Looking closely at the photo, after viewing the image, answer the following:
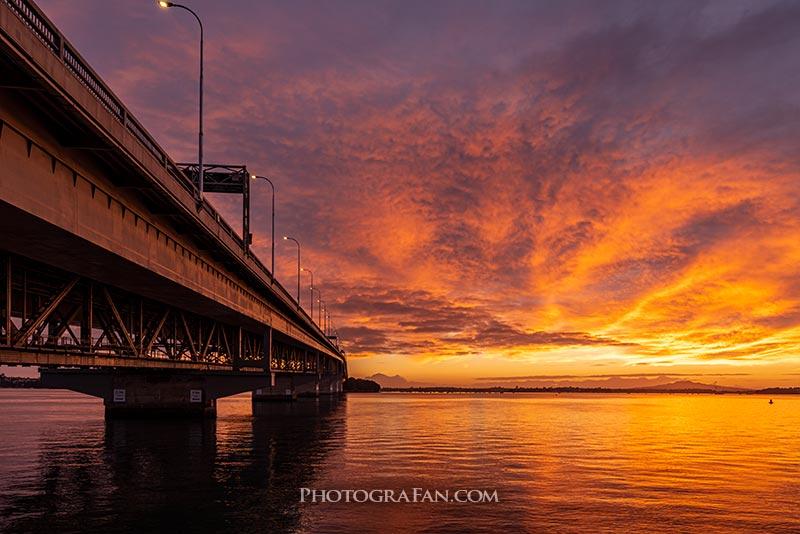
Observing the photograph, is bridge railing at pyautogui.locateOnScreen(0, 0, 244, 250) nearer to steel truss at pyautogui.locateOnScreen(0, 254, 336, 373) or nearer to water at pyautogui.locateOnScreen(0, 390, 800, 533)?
steel truss at pyautogui.locateOnScreen(0, 254, 336, 373)

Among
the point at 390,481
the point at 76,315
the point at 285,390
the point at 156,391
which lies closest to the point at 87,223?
the point at 390,481

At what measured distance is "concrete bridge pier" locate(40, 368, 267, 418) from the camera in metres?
76.0

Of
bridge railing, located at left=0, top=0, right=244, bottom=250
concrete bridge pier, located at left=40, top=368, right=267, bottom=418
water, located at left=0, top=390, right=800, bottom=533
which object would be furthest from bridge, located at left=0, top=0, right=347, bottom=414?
concrete bridge pier, located at left=40, top=368, right=267, bottom=418

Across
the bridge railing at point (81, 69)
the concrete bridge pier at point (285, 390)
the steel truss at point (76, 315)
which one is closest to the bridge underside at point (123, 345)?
the steel truss at point (76, 315)

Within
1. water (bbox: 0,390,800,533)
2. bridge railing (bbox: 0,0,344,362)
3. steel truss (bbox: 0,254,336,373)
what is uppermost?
bridge railing (bbox: 0,0,344,362)

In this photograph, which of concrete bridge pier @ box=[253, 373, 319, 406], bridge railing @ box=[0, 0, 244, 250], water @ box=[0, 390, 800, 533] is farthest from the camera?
concrete bridge pier @ box=[253, 373, 319, 406]

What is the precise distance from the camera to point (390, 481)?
33.3 metres

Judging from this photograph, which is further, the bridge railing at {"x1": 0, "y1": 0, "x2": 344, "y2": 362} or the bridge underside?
the bridge underside

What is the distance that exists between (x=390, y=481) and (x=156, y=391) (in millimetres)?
50217

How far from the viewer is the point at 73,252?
26.1 m

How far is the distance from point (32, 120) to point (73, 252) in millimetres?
6821

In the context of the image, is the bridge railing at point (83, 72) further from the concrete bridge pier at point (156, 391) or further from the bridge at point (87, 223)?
the concrete bridge pier at point (156, 391)

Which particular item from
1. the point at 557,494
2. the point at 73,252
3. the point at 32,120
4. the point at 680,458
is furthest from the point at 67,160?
the point at 680,458

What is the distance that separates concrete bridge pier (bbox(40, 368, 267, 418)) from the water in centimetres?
1334
